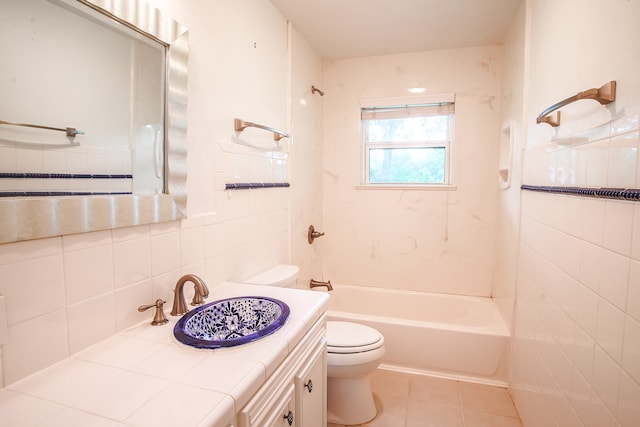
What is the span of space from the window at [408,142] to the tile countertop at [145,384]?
218cm

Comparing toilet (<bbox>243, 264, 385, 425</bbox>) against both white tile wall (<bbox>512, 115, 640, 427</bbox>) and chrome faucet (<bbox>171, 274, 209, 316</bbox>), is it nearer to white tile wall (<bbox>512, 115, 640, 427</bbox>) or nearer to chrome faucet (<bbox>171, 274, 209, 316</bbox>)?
chrome faucet (<bbox>171, 274, 209, 316</bbox>)

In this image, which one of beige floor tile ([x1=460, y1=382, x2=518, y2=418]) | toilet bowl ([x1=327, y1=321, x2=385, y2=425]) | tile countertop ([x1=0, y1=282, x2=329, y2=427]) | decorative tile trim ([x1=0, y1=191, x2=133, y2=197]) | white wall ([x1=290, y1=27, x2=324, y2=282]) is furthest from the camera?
white wall ([x1=290, y1=27, x2=324, y2=282])

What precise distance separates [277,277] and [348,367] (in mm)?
615

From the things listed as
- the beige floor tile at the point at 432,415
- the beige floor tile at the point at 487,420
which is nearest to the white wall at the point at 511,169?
the beige floor tile at the point at 487,420

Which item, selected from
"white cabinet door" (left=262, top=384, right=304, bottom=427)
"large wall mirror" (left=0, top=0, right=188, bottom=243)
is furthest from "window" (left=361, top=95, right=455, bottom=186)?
"white cabinet door" (left=262, top=384, right=304, bottom=427)

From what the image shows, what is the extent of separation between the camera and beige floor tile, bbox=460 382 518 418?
196cm

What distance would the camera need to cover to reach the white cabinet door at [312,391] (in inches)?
46.0

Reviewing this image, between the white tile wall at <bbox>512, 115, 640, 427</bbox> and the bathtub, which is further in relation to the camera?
the bathtub

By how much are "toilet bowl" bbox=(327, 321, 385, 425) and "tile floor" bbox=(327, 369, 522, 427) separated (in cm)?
8

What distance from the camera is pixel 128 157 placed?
1.11 metres

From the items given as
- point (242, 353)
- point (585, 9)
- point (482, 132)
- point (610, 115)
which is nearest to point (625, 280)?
point (610, 115)

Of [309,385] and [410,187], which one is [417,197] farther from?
[309,385]

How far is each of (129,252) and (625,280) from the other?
4.84 feet

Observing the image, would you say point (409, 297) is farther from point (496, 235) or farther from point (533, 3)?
point (533, 3)
